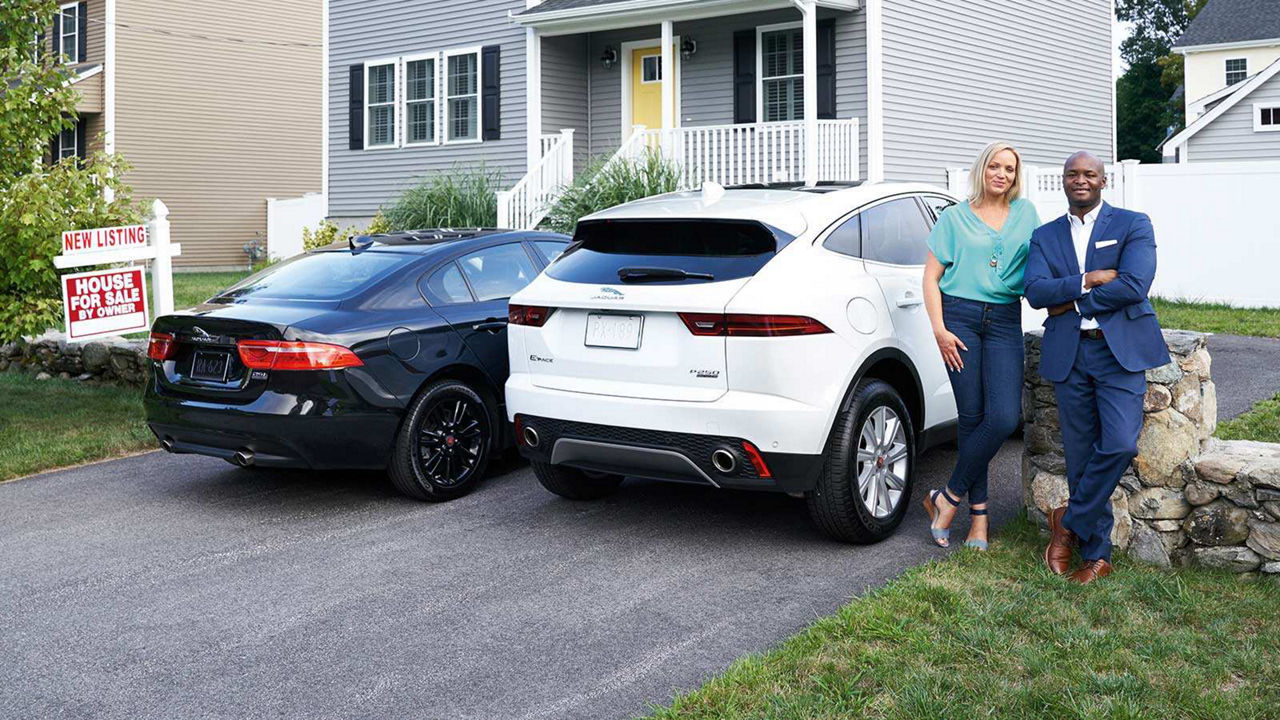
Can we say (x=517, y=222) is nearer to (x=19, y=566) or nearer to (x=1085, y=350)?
(x=19, y=566)

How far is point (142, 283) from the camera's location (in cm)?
1028

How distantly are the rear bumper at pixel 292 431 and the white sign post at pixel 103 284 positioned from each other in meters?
2.98

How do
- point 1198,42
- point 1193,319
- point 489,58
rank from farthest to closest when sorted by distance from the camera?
point 1198,42
point 489,58
point 1193,319

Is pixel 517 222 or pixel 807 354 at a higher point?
pixel 517 222

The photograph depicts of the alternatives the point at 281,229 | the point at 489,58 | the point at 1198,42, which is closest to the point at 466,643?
the point at 489,58

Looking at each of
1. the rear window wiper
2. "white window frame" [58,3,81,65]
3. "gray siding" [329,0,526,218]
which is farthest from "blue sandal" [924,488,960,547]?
"white window frame" [58,3,81,65]

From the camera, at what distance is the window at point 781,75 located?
1852 cm

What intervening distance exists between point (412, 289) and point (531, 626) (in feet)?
9.52

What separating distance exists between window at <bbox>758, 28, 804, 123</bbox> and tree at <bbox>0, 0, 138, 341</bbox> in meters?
11.0

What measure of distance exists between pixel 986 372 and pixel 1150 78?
193 feet

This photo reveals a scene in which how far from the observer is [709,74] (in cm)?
1938

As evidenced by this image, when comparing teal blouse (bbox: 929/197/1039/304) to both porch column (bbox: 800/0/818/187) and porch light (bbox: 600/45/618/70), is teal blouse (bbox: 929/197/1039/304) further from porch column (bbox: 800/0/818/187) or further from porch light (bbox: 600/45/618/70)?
porch light (bbox: 600/45/618/70)

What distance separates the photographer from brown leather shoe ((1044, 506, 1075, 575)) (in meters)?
5.39

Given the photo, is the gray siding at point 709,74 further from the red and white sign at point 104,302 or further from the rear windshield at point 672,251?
the rear windshield at point 672,251
